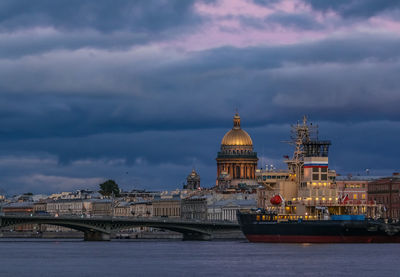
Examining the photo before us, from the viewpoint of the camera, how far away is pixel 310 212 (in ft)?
428

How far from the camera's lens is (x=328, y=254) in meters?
101

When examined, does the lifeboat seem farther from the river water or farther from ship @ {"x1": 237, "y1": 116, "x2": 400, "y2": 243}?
the river water

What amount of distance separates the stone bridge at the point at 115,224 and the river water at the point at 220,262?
93.5ft

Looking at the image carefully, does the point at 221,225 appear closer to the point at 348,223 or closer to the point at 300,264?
the point at 348,223

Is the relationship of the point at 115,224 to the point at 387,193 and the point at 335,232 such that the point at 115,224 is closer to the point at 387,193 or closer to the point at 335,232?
the point at 335,232

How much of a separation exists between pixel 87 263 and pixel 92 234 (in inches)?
2602

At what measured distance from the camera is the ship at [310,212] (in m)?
123

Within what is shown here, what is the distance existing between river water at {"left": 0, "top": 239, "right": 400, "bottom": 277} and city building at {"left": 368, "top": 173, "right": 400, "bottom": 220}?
195 ft

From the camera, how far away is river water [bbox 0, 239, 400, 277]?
268ft

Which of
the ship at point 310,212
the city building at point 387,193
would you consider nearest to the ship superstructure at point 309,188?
the ship at point 310,212

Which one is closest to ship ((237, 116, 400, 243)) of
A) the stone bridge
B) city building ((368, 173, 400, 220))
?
the stone bridge

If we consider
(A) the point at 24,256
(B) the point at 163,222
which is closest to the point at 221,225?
(B) the point at 163,222

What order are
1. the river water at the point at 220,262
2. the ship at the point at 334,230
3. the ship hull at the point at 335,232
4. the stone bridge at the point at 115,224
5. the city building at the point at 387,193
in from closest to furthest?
the river water at the point at 220,262 < the ship hull at the point at 335,232 < the ship at the point at 334,230 < the stone bridge at the point at 115,224 < the city building at the point at 387,193

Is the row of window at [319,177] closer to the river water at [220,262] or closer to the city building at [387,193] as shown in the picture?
the river water at [220,262]
